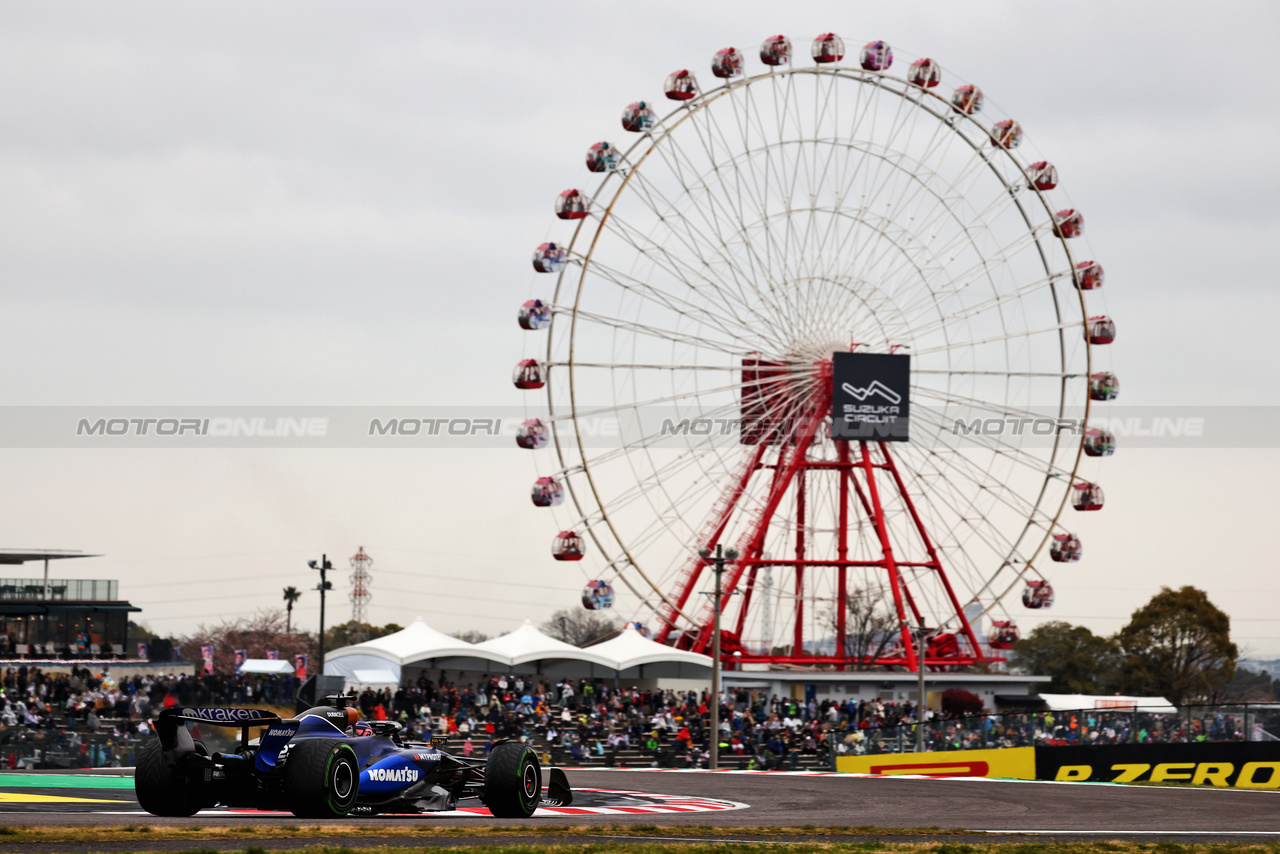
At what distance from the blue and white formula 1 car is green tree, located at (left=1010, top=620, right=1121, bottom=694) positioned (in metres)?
78.4

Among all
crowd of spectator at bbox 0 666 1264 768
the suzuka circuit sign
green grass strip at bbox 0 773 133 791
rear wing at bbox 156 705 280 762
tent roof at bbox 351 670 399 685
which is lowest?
green grass strip at bbox 0 773 133 791

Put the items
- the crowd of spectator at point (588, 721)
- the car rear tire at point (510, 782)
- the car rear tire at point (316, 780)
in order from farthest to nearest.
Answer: the crowd of spectator at point (588, 721)
the car rear tire at point (510, 782)
the car rear tire at point (316, 780)

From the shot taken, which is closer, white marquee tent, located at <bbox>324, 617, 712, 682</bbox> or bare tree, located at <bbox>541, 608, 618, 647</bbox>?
white marquee tent, located at <bbox>324, 617, 712, 682</bbox>

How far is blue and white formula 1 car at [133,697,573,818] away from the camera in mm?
14398

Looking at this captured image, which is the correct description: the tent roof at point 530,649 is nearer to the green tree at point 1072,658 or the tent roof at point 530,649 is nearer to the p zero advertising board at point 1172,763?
the p zero advertising board at point 1172,763

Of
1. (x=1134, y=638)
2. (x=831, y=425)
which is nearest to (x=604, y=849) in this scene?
(x=831, y=425)

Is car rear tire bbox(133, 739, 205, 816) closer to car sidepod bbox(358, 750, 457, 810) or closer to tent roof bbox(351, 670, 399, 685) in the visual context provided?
car sidepod bbox(358, 750, 457, 810)

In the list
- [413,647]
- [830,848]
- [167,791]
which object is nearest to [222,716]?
[167,791]

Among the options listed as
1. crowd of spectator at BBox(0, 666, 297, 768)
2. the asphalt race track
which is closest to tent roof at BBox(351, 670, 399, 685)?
crowd of spectator at BBox(0, 666, 297, 768)

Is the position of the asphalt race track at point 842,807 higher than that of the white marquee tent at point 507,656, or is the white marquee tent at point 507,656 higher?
the white marquee tent at point 507,656

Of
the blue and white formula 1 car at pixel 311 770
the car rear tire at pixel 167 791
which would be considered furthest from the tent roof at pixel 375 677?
the car rear tire at pixel 167 791

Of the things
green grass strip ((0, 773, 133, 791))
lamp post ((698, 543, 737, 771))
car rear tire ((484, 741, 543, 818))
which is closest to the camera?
car rear tire ((484, 741, 543, 818))

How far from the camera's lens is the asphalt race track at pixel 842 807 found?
1802cm

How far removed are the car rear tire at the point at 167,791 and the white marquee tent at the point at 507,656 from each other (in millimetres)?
29044
